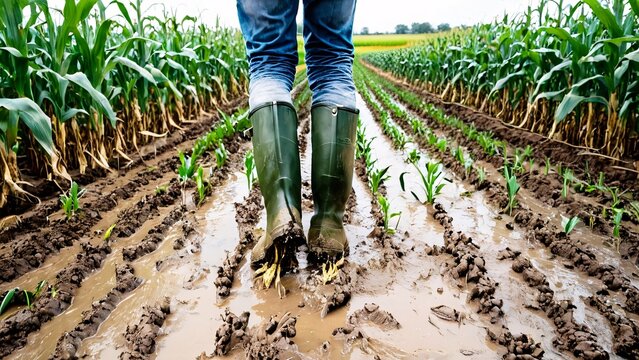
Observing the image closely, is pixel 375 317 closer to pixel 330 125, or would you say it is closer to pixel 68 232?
pixel 330 125

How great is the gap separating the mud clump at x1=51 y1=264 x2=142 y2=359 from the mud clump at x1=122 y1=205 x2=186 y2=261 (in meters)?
0.10

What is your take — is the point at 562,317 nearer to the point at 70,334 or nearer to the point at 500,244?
the point at 500,244

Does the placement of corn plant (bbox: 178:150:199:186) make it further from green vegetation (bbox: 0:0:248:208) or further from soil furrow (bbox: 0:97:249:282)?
green vegetation (bbox: 0:0:248:208)

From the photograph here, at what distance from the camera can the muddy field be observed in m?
1.28

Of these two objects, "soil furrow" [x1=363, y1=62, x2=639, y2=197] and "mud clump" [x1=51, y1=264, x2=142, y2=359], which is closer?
"mud clump" [x1=51, y1=264, x2=142, y2=359]

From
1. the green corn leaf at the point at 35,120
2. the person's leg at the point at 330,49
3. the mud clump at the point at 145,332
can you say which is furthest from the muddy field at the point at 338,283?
the person's leg at the point at 330,49

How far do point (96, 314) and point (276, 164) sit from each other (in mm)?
795

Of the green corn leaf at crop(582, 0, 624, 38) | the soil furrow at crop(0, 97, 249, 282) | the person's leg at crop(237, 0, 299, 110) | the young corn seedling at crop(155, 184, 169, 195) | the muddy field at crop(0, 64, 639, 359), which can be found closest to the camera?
the muddy field at crop(0, 64, 639, 359)

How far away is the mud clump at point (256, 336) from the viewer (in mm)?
1203

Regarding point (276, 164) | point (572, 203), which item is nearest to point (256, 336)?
point (276, 164)

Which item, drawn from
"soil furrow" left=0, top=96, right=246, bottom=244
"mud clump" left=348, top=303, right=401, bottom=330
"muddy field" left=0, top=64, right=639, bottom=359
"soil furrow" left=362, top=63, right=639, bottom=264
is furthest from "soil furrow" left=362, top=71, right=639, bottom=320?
"soil furrow" left=0, top=96, right=246, bottom=244

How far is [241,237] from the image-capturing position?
6.81ft

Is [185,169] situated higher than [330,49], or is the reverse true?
[330,49]

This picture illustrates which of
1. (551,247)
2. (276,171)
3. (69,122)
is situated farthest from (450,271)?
(69,122)
